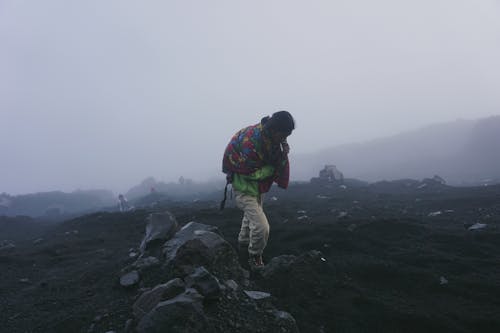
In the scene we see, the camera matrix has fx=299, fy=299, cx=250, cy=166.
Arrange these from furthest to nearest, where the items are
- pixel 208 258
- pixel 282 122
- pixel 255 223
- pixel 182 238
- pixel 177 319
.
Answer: pixel 182 238, pixel 255 223, pixel 282 122, pixel 208 258, pixel 177 319

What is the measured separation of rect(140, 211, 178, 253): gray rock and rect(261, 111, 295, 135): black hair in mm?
2711

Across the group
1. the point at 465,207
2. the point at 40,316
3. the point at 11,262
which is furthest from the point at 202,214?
the point at 465,207

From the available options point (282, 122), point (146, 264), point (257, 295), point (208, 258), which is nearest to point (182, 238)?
point (146, 264)

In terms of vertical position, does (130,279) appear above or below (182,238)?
below

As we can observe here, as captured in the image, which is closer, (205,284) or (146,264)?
(205,284)

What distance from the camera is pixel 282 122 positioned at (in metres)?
3.72

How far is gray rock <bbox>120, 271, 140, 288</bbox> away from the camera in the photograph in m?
3.66

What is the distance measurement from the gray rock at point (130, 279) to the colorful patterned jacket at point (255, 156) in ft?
5.65

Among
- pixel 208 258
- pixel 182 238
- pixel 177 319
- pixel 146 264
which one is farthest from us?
pixel 182 238

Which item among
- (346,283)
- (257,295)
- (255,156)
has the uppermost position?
(255,156)

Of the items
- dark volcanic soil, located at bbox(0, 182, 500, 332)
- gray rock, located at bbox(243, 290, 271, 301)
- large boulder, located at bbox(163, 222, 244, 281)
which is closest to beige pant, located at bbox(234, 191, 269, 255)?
large boulder, located at bbox(163, 222, 244, 281)

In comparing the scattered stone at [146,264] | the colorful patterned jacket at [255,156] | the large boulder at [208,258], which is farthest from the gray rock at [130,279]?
the colorful patterned jacket at [255,156]

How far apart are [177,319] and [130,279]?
6.11 ft

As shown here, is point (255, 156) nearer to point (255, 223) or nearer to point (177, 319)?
point (255, 223)
